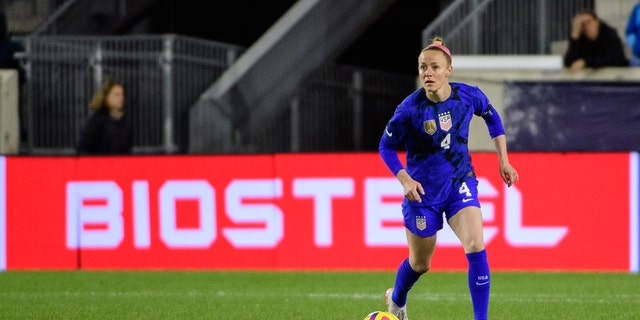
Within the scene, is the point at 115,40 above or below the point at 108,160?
above

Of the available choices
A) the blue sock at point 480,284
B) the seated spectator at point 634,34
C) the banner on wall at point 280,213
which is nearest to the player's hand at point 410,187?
the blue sock at point 480,284

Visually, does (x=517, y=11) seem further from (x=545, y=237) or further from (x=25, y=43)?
(x=25, y=43)

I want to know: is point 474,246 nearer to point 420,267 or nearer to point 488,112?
point 420,267

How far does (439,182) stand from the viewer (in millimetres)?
7691

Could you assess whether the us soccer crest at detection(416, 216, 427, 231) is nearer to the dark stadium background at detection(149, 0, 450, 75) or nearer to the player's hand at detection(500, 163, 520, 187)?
the player's hand at detection(500, 163, 520, 187)

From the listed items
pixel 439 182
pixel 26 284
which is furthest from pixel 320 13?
pixel 439 182

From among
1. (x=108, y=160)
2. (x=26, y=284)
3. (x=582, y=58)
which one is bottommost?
(x=26, y=284)

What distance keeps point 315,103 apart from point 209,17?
4208 mm

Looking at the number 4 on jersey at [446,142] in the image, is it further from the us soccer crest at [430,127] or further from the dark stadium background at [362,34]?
the dark stadium background at [362,34]

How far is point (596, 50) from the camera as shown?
48.5ft

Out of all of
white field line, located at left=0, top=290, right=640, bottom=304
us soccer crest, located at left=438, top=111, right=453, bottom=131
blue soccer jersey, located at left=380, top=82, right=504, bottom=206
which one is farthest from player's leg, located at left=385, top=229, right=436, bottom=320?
white field line, located at left=0, top=290, right=640, bottom=304

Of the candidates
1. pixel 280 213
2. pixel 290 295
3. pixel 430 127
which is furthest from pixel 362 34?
pixel 430 127

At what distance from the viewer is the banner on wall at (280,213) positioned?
40.2 feet

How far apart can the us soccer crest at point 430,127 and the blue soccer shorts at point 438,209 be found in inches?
14.7
